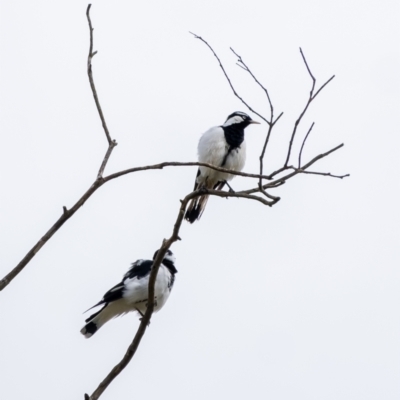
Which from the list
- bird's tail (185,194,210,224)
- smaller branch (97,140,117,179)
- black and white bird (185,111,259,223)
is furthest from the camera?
bird's tail (185,194,210,224)

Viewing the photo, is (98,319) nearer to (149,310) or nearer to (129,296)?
(129,296)

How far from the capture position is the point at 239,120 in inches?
328

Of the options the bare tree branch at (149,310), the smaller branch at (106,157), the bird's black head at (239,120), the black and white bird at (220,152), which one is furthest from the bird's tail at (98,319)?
the smaller branch at (106,157)

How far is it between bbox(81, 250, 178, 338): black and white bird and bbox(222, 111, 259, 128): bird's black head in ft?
5.72

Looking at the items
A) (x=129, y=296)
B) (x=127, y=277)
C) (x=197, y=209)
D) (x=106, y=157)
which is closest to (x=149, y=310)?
(x=106, y=157)

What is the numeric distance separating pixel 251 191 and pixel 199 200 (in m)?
4.02

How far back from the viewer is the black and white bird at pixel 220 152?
794 centimetres

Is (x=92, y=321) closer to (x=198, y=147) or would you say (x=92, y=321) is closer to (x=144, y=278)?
(x=144, y=278)

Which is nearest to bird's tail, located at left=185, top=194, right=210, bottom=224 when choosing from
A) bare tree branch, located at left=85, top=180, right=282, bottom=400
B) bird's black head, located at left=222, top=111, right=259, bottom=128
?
bird's black head, located at left=222, top=111, right=259, bottom=128

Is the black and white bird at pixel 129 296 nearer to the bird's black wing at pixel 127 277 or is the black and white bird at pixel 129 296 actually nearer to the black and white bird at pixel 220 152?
the bird's black wing at pixel 127 277

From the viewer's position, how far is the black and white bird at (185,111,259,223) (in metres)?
7.94

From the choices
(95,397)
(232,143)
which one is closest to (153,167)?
(95,397)

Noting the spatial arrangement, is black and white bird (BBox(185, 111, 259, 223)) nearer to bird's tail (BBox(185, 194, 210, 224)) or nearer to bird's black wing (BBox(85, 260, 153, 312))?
bird's tail (BBox(185, 194, 210, 224))

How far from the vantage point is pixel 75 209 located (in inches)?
132
